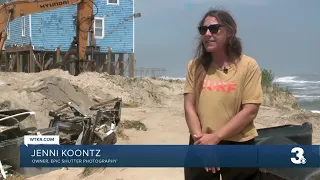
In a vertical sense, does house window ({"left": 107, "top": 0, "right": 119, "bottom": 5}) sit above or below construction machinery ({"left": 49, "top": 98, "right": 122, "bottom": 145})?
above

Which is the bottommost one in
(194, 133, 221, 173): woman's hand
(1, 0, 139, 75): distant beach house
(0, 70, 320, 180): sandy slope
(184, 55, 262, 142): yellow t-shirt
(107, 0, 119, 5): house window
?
(0, 70, 320, 180): sandy slope

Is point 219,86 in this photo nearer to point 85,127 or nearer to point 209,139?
point 209,139

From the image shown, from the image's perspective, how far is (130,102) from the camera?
1759 cm

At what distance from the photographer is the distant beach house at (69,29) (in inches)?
984

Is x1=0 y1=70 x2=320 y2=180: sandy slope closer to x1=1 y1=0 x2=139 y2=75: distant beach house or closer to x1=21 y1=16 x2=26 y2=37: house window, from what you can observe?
x1=1 y1=0 x2=139 y2=75: distant beach house

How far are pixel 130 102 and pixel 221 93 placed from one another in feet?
48.7

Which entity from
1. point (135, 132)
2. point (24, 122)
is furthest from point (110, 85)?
point (24, 122)

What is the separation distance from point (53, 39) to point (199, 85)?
23596 mm

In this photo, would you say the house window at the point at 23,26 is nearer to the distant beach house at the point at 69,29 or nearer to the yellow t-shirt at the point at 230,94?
the distant beach house at the point at 69,29

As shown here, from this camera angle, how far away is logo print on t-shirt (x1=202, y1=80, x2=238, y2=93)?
2842 mm

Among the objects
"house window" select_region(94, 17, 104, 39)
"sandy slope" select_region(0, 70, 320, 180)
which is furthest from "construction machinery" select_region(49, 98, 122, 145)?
"house window" select_region(94, 17, 104, 39)

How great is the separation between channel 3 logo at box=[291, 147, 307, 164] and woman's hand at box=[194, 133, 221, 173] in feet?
2.39

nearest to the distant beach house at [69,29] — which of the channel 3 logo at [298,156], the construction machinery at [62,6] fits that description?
the construction machinery at [62,6]

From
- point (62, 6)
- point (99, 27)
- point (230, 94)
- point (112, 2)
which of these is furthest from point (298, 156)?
point (112, 2)
